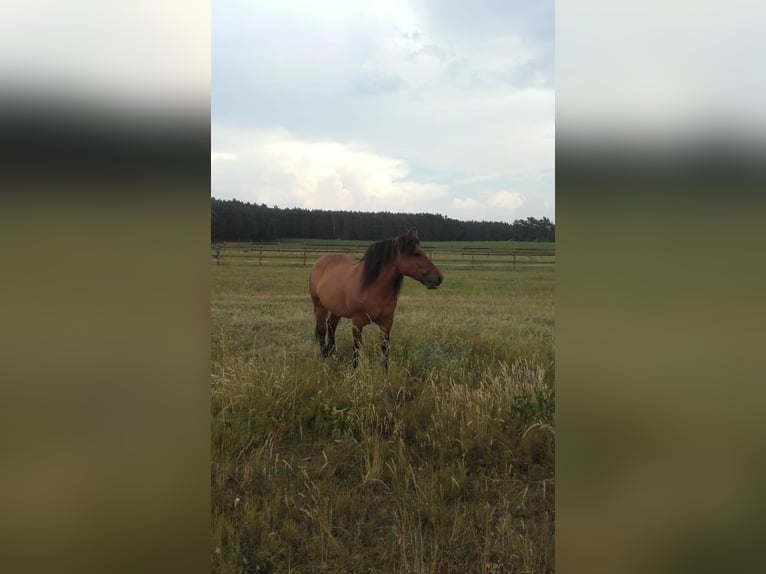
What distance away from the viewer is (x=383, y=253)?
5.77m

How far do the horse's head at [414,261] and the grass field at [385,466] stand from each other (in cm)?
102

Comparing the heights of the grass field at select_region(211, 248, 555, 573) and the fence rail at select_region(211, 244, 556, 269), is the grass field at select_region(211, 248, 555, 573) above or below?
below

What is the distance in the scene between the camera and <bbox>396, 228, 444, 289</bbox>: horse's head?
18.6 feet

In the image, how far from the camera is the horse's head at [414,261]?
5668 millimetres

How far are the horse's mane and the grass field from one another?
1.04m

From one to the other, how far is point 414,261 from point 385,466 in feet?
10.4
